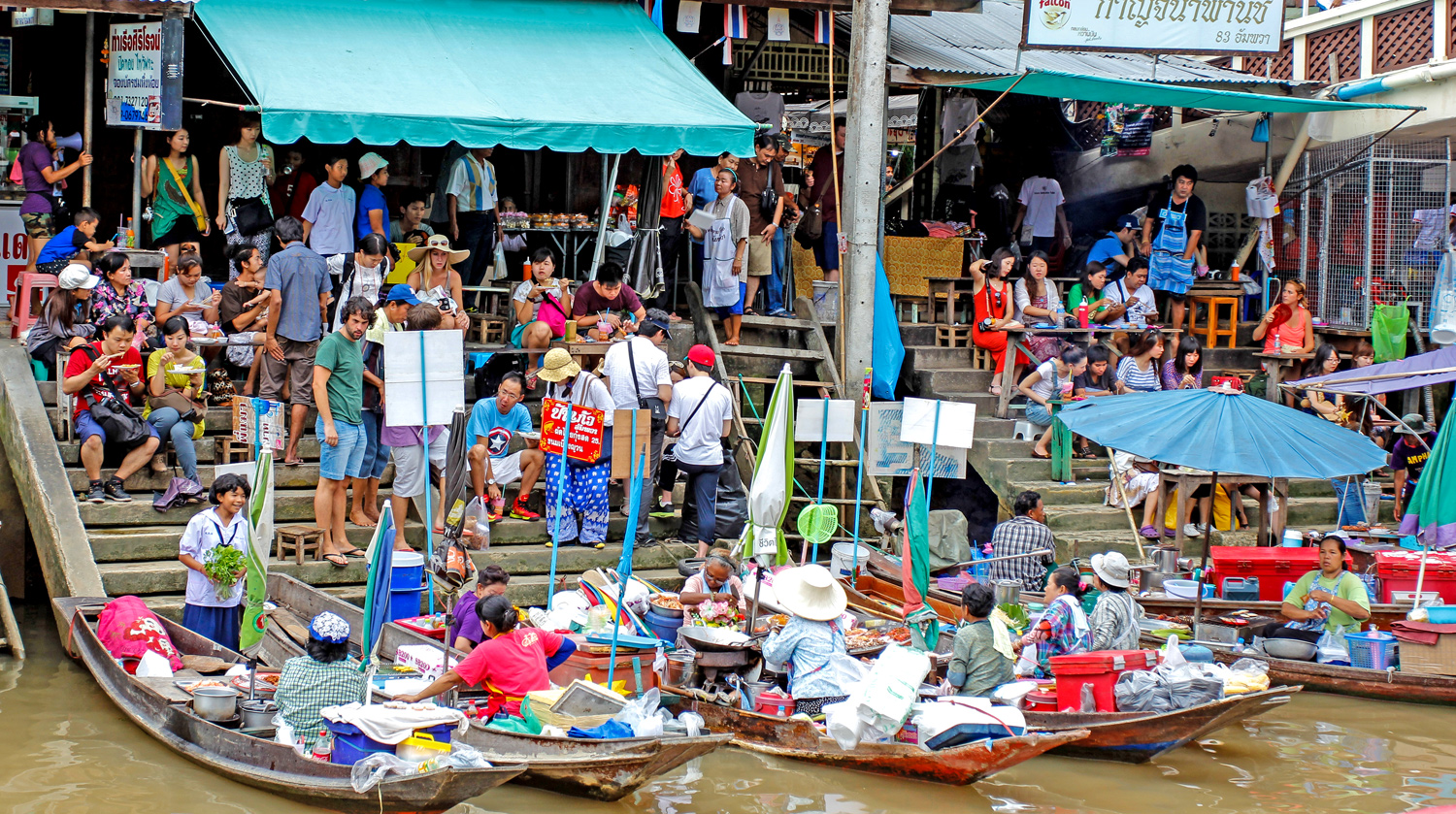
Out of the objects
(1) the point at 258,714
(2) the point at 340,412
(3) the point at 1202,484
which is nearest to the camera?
(1) the point at 258,714

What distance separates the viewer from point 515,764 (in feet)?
25.5

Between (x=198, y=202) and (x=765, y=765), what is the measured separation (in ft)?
26.6

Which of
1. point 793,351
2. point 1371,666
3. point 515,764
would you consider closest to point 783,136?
point 793,351

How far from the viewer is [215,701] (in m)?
8.66

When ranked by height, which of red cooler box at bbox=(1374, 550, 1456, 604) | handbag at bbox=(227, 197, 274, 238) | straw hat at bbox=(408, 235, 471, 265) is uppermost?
handbag at bbox=(227, 197, 274, 238)

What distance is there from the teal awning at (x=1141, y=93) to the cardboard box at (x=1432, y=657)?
6.78 metres

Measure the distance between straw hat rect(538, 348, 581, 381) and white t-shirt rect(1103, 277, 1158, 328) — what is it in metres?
6.79

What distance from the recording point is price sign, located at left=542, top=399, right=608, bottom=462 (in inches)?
463

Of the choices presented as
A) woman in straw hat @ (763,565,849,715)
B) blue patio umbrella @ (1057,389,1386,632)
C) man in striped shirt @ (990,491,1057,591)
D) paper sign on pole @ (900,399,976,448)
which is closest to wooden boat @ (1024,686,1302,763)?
woman in straw hat @ (763,565,849,715)

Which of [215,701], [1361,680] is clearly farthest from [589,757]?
[1361,680]

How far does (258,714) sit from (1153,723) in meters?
5.65

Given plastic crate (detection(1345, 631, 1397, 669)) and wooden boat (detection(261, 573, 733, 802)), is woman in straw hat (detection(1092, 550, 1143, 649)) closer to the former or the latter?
plastic crate (detection(1345, 631, 1397, 669))

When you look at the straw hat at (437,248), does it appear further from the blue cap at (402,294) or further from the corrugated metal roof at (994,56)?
the corrugated metal roof at (994,56)

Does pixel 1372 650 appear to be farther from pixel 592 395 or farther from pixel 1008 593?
pixel 592 395
